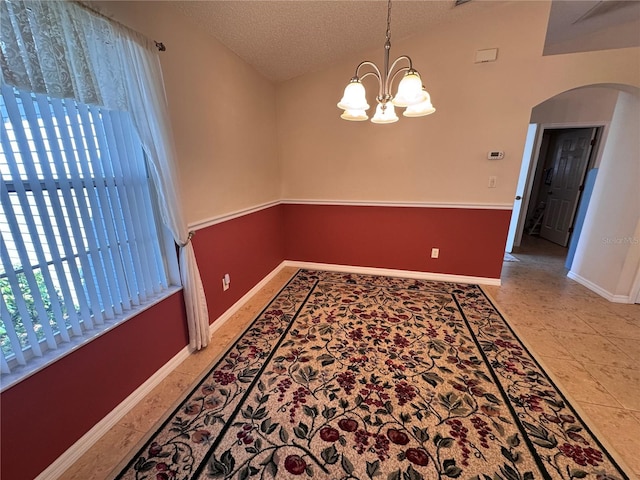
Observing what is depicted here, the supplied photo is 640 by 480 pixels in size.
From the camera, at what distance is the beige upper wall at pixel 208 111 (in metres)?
1.73

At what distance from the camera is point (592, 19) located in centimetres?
294

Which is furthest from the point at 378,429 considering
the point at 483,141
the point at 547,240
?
the point at 547,240

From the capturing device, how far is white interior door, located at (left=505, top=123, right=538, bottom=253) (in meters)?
4.11

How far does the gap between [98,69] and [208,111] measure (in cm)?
86

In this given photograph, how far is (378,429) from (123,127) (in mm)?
2227

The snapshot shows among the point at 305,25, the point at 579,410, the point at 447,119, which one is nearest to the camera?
the point at 579,410

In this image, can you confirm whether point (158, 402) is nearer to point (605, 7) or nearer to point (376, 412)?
point (376, 412)

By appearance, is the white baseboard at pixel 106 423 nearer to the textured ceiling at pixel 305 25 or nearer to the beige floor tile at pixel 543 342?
the textured ceiling at pixel 305 25

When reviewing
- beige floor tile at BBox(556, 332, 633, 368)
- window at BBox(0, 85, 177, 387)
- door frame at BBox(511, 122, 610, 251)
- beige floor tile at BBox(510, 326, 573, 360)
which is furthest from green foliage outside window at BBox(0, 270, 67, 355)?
door frame at BBox(511, 122, 610, 251)

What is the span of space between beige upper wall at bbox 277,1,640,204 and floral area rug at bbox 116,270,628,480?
1.60m

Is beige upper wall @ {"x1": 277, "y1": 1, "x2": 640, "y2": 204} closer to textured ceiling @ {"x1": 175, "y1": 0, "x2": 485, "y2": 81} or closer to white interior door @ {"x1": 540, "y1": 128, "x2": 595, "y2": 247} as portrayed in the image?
textured ceiling @ {"x1": 175, "y1": 0, "x2": 485, "y2": 81}

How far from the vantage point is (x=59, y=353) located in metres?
1.26

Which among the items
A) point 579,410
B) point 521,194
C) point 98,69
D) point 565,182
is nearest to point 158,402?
point 98,69

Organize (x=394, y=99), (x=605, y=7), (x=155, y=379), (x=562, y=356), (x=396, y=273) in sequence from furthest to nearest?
(x=396, y=273) → (x=605, y=7) → (x=562, y=356) → (x=155, y=379) → (x=394, y=99)
